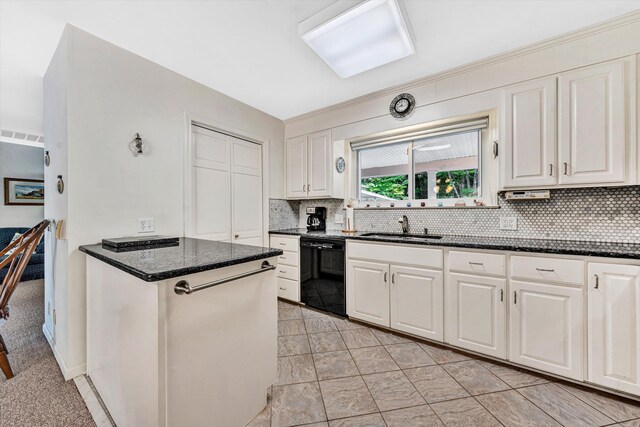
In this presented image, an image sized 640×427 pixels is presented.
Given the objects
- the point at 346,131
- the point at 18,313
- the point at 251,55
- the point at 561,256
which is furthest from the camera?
the point at 346,131

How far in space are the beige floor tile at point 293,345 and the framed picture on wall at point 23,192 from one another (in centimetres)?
603

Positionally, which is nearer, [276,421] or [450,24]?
[276,421]

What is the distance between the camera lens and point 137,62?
2064 millimetres

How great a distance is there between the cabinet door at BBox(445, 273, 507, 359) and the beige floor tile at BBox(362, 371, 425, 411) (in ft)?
2.03

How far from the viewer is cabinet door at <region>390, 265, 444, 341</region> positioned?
2111 millimetres

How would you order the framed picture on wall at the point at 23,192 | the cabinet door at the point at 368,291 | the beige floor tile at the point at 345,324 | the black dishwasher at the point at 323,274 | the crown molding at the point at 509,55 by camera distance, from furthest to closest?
the framed picture on wall at the point at 23,192 → the black dishwasher at the point at 323,274 → the beige floor tile at the point at 345,324 → the cabinet door at the point at 368,291 → the crown molding at the point at 509,55

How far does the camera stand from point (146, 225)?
2.11m

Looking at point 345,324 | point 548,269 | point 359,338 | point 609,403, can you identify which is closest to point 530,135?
point 548,269

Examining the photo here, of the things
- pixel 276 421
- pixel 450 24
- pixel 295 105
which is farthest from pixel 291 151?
pixel 276 421

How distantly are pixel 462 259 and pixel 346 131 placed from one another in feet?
6.12

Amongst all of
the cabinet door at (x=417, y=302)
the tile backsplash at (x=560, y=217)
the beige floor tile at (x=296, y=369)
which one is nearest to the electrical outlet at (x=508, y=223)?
the tile backsplash at (x=560, y=217)

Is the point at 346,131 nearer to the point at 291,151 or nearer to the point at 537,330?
the point at 291,151

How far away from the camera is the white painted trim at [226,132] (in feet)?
7.88

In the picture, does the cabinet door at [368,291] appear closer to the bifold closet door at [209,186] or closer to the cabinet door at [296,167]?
the cabinet door at [296,167]
